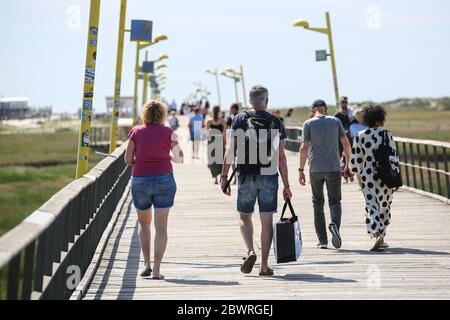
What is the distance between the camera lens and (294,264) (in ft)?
37.2

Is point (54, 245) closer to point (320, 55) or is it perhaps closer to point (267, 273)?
point (267, 273)

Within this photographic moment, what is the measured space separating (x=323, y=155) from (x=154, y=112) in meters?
2.90

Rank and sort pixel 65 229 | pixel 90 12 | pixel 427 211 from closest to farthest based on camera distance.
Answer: pixel 65 229 < pixel 90 12 < pixel 427 211

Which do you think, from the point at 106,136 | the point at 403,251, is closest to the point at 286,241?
the point at 403,251

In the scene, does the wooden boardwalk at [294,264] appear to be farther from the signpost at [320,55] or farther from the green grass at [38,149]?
the green grass at [38,149]

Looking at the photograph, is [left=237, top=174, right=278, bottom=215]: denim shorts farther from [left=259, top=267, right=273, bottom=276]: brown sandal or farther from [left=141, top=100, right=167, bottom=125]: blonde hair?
[left=141, top=100, right=167, bottom=125]: blonde hair

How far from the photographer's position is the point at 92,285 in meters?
10.0

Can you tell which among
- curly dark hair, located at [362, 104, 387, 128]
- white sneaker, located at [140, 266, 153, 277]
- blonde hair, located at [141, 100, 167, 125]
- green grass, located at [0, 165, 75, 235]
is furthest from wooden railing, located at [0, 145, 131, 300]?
green grass, located at [0, 165, 75, 235]

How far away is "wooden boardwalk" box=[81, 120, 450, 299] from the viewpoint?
944cm

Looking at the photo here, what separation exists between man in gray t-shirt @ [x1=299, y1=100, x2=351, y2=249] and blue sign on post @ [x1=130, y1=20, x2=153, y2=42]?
40.6ft
